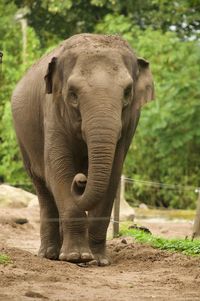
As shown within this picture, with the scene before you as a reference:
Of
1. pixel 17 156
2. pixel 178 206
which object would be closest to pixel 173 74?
pixel 178 206

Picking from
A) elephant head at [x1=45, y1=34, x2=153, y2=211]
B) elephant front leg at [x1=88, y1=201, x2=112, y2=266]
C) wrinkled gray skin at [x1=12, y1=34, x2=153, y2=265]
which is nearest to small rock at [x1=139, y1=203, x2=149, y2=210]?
wrinkled gray skin at [x1=12, y1=34, x2=153, y2=265]

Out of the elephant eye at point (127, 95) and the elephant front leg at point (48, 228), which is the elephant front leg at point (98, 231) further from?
the elephant eye at point (127, 95)

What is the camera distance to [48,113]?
11695 mm

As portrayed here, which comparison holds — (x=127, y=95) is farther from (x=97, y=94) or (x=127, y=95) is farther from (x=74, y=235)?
(x=74, y=235)

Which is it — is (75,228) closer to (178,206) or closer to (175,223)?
(175,223)

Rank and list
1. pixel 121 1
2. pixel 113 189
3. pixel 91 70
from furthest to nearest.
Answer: pixel 121 1 < pixel 113 189 < pixel 91 70

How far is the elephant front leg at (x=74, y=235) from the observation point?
11.1 m

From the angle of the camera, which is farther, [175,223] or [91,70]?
[175,223]

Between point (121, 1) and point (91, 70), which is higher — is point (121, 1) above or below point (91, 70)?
below

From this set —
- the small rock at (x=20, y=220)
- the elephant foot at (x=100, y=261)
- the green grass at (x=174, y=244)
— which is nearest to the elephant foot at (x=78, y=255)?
the elephant foot at (x=100, y=261)

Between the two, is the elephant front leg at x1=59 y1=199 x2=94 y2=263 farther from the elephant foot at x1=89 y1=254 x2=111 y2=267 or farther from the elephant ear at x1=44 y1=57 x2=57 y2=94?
the elephant ear at x1=44 y1=57 x2=57 y2=94

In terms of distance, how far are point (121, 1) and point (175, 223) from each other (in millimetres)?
16055

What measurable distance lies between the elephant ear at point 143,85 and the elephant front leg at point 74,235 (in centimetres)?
143

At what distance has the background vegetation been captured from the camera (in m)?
25.7
